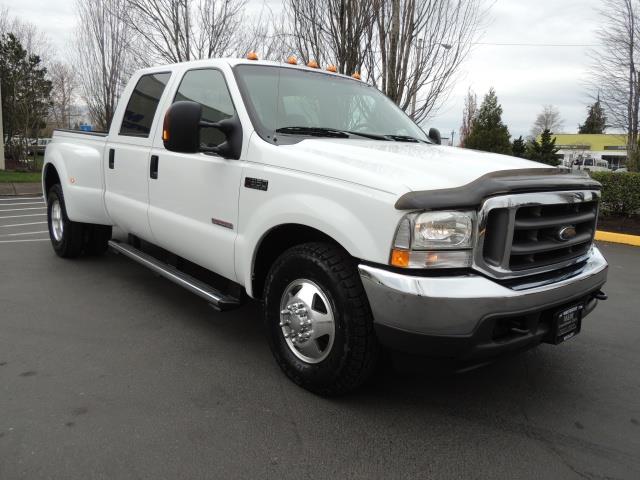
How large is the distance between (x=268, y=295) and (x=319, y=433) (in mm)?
865

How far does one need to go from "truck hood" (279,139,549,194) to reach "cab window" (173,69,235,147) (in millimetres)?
742

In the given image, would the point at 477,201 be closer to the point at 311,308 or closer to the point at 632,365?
the point at 311,308

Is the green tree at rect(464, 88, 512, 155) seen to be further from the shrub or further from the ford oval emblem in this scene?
the ford oval emblem

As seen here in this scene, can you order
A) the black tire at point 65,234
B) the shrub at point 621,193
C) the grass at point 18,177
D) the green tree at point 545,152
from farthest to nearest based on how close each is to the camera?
1. the green tree at point 545,152
2. the grass at point 18,177
3. the shrub at point 621,193
4. the black tire at point 65,234

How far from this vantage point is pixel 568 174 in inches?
119

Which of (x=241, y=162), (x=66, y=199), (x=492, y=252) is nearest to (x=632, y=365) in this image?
(x=492, y=252)

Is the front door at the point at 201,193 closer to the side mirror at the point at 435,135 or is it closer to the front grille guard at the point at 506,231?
the front grille guard at the point at 506,231

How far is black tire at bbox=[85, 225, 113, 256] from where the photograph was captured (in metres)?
5.89

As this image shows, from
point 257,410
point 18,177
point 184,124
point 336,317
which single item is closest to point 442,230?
point 336,317

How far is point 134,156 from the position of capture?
4.46 m

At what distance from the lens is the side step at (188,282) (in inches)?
134

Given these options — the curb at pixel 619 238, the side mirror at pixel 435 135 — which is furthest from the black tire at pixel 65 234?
the curb at pixel 619 238

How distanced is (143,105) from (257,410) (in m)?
2.98

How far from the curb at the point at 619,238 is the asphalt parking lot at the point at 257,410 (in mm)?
5265
